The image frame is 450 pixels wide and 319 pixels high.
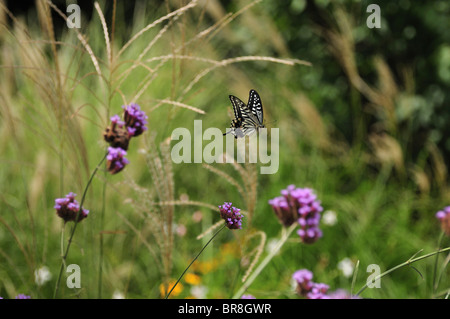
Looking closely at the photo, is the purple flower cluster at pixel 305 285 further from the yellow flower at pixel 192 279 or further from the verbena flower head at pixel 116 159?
the yellow flower at pixel 192 279

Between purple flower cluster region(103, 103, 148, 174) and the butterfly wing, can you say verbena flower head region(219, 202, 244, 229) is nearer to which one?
purple flower cluster region(103, 103, 148, 174)

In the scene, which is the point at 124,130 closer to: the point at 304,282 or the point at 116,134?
the point at 116,134

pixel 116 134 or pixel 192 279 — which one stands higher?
pixel 116 134

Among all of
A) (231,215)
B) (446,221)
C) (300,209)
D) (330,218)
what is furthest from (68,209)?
(330,218)

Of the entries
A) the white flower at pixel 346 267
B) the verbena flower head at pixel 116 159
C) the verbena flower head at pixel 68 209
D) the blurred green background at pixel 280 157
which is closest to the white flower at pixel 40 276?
the blurred green background at pixel 280 157

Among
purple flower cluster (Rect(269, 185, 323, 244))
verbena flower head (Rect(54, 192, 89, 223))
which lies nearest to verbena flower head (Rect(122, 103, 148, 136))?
verbena flower head (Rect(54, 192, 89, 223))

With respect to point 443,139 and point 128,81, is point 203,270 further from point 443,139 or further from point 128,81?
point 443,139
